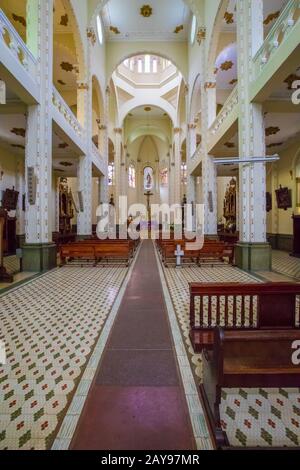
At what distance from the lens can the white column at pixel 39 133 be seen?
830 cm

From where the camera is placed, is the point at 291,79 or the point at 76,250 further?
the point at 76,250

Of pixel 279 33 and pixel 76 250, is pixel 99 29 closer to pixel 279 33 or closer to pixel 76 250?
pixel 279 33

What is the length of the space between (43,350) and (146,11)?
19.4 m

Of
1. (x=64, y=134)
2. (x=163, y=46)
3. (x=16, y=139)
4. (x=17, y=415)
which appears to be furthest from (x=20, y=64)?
(x=163, y=46)

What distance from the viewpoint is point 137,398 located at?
2359 mm

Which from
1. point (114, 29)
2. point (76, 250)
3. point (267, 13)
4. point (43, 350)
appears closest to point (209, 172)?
point (267, 13)

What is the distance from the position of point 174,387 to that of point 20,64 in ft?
27.3

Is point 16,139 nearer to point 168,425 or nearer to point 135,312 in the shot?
point 135,312

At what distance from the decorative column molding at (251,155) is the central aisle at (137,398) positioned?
5447 millimetres

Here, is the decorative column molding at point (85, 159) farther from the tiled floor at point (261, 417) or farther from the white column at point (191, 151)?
the tiled floor at point (261, 417)

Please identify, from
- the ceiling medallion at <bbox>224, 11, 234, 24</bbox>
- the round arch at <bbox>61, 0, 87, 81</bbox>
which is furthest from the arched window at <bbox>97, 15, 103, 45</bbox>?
the ceiling medallion at <bbox>224, 11, 234, 24</bbox>

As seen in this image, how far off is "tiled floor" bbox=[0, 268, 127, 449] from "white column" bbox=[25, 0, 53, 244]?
8.17 ft

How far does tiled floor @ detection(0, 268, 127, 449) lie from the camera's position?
2109 mm

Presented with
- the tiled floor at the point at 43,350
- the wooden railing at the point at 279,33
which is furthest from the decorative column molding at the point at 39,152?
the wooden railing at the point at 279,33
